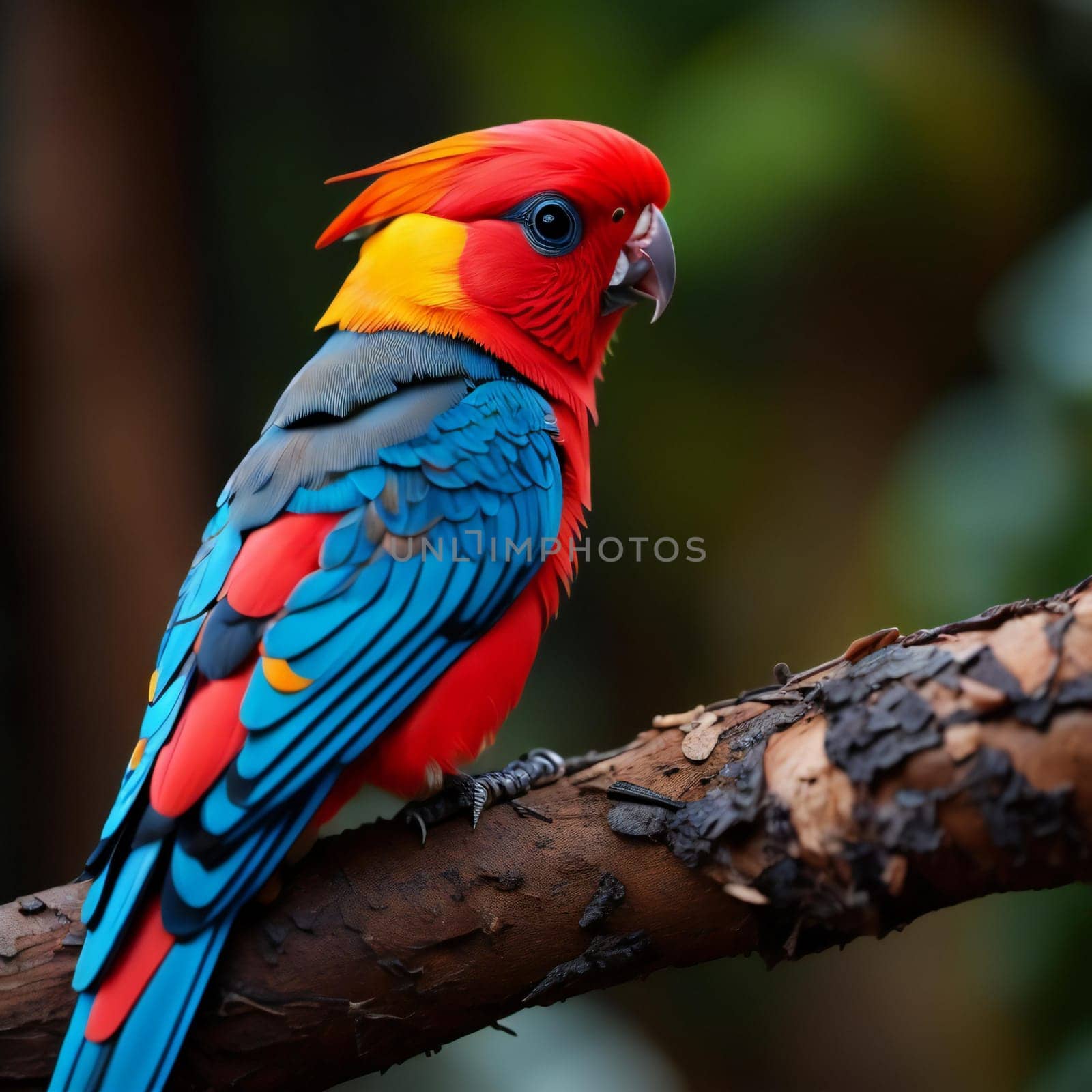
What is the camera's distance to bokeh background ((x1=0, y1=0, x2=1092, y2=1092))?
155 inches

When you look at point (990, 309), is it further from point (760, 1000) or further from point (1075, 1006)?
point (760, 1000)

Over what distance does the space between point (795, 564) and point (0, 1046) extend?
348 centimetres

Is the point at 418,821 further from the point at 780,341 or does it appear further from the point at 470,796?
the point at 780,341

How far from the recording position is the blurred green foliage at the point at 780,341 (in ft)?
12.4

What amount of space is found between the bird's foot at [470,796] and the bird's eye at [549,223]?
1.20m

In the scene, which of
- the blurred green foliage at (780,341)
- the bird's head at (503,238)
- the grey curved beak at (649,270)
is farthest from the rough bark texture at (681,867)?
the blurred green foliage at (780,341)

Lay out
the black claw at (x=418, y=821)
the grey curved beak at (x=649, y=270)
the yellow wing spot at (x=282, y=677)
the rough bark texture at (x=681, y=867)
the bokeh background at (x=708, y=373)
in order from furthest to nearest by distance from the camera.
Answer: the bokeh background at (x=708, y=373) < the grey curved beak at (x=649, y=270) < the black claw at (x=418, y=821) < the yellow wing spot at (x=282, y=677) < the rough bark texture at (x=681, y=867)

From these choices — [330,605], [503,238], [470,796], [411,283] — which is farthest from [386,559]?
[503,238]

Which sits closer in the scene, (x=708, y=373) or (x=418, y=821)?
(x=418, y=821)

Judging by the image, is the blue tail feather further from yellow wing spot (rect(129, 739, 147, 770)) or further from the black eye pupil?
the black eye pupil

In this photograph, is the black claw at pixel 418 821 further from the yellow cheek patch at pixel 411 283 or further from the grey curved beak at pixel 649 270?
the grey curved beak at pixel 649 270

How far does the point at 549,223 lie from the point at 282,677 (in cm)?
126

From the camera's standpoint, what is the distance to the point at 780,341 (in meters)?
4.52

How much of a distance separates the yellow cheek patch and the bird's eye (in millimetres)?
156
